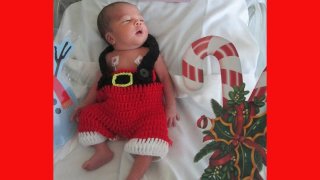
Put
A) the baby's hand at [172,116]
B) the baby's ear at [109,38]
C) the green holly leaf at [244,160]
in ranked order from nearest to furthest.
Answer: the green holly leaf at [244,160]
the baby's hand at [172,116]
the baby's ear at [109,38]

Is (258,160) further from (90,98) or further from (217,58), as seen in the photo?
(90,98)

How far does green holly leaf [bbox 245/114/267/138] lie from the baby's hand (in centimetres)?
24

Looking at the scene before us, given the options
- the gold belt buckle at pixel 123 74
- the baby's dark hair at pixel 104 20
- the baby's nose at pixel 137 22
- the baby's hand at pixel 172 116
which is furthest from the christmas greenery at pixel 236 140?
the baby's dark hair at pixel 104 20

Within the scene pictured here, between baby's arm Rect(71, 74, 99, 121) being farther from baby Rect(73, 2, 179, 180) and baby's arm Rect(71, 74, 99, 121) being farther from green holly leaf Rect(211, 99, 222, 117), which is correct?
green holly leaf Rect(211, 99, 222, 117)

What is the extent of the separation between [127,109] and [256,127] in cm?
43

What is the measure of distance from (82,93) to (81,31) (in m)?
0.25

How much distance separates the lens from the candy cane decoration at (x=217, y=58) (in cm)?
148

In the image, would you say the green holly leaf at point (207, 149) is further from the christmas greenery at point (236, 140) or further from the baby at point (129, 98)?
the baby at point (129, 98)

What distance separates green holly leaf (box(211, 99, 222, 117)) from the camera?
1.45 metres

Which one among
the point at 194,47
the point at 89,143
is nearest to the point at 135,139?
the point at 89,143

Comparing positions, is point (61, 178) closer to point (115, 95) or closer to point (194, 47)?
point (115, 95)

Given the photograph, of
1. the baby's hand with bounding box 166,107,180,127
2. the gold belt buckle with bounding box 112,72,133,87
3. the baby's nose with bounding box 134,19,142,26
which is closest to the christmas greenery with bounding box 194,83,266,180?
the baby's hand with bounding box 166,107,180,127

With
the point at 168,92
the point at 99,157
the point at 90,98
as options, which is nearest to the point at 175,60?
the point at 168,92

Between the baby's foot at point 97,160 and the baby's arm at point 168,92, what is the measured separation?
0.76ft
